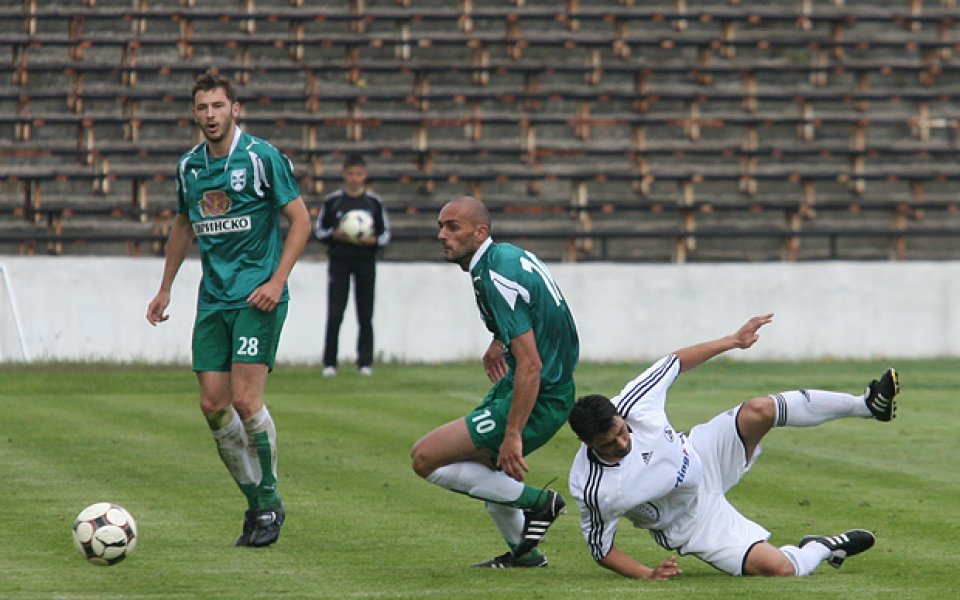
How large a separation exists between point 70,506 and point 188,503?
66 cm

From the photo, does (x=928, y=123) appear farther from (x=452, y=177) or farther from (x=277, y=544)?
(x=277, y=544)

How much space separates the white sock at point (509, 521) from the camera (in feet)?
24.7

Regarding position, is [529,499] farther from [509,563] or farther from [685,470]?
[685,470]

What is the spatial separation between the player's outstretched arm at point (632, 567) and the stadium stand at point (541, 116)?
49.0ft

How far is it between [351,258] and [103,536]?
1082 cm

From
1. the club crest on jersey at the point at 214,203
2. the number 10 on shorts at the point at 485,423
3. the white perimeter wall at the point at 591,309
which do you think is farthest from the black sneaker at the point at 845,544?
the white perimeter wall at the point at 591,309

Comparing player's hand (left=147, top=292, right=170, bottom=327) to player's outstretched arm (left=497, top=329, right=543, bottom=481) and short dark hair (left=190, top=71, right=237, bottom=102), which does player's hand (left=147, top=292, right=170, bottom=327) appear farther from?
player's outstretched arm (left=497, top=329, right=543, bottom=481)

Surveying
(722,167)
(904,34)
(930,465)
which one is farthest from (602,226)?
(930,465)

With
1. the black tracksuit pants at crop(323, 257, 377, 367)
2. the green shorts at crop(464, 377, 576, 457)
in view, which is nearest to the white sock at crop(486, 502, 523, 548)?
the green shorts at crop(464, 377, 576, 457)

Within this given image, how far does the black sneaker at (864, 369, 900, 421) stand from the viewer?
7.47 meters

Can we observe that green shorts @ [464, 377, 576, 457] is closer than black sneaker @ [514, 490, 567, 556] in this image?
Yes

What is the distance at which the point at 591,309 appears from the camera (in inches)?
778

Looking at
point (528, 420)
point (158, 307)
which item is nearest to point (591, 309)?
point (158, 307)

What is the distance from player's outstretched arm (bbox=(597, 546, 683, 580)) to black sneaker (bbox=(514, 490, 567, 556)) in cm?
51
